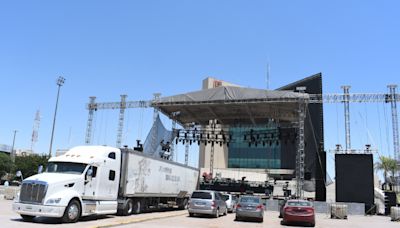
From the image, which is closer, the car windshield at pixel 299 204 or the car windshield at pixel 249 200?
the car windshield at pixel 299 204

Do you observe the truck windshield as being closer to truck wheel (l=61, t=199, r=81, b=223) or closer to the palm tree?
truck wheel (l=61, t=199, r=81, b=223)

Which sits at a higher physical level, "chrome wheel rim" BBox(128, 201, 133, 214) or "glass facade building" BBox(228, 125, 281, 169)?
"glass facade building" BBox(228, 125, 281, 169)

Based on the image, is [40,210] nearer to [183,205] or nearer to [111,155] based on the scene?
[111,155]

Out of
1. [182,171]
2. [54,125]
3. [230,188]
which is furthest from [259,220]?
[54,125]

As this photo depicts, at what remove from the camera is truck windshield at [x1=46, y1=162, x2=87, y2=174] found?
16484 millimetres

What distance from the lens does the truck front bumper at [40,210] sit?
14.6 meters

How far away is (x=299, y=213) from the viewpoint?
1970cm

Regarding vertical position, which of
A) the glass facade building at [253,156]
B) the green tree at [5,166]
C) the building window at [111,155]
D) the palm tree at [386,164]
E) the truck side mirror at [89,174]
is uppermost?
the glass facade building at [253,156]

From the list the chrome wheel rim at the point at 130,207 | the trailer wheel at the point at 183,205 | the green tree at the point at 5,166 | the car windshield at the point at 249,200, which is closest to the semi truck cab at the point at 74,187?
the chrome wheel rim at the point at 130,207

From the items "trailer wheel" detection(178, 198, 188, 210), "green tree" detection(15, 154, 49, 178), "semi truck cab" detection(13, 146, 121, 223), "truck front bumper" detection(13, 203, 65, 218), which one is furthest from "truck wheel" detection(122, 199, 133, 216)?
"green tree" detection(15, 154, 49, 178)

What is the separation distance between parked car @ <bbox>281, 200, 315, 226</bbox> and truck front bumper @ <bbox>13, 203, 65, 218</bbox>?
11082 mm

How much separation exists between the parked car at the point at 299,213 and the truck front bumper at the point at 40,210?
1108 centimetres

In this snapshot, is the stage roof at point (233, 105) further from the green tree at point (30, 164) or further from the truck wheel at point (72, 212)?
the green tree at point (30, 164)

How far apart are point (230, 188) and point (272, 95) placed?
1650 centimetres
